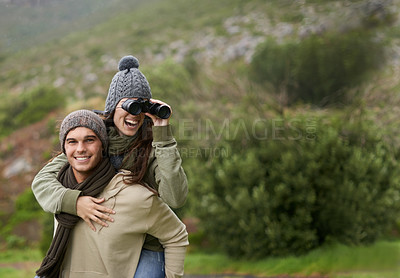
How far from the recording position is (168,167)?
1478 mm

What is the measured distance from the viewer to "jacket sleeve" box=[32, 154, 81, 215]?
1508 mm

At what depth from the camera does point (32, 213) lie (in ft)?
31.6

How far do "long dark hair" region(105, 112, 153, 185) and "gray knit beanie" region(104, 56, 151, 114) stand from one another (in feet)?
0.20

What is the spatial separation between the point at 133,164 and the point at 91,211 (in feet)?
0.74

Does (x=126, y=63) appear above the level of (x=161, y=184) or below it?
above

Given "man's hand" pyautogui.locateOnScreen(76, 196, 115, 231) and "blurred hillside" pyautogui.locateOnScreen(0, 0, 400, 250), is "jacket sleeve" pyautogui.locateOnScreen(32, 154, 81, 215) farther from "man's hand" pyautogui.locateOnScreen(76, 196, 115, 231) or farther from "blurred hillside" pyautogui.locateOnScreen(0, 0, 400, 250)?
"blurred hillside" pyautogui.locateOnScreen(0, 0, 400, 250)

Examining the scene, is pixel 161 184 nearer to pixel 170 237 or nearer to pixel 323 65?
pixel 170 237

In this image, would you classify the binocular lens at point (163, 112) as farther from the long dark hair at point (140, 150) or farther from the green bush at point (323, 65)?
the green bush at point (323, 65)

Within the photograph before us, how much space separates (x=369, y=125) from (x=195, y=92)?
345cm

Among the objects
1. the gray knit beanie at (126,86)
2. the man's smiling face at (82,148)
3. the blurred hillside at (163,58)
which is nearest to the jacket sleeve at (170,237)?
the man's smiling face at (82,148)

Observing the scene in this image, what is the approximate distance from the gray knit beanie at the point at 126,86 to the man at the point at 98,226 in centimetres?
12

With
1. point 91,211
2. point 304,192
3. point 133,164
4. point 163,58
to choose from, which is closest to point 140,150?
point 133,164

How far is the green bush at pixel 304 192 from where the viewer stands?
7.47m

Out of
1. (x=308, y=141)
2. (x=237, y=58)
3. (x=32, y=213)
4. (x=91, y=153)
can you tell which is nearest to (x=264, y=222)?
(x=308, y=141)
